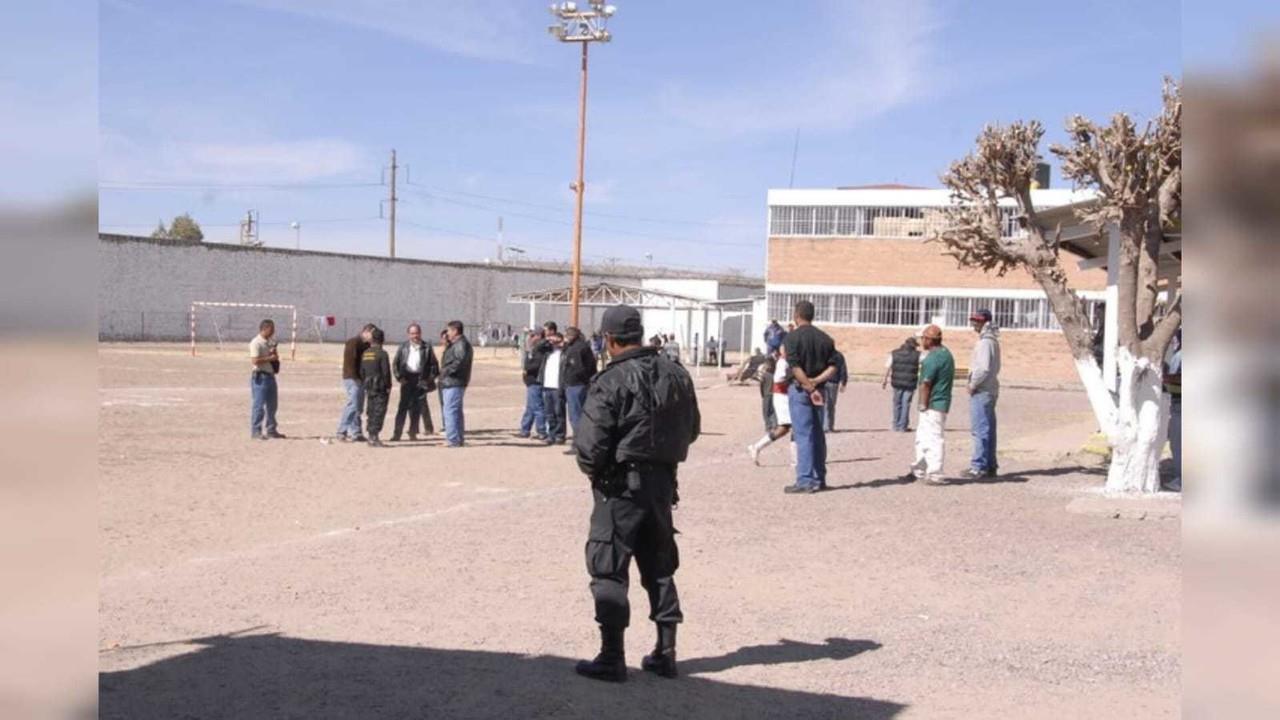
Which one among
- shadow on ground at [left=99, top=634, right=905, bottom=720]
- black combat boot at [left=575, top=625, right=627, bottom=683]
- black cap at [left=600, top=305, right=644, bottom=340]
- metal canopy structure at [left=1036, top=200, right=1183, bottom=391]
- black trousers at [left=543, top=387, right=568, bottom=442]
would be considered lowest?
shadow on ground at [left=99, top=634, right=905, bottom=720]

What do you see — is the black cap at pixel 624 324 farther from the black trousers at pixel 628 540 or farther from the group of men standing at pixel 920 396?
the group of men standing at pixel 920 396

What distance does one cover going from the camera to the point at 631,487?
19.7ft

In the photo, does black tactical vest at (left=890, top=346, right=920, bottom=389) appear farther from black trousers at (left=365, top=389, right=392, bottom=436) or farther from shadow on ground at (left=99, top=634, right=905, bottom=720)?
shadow on ground at (left=99, top=634, right=905, bottom=720)

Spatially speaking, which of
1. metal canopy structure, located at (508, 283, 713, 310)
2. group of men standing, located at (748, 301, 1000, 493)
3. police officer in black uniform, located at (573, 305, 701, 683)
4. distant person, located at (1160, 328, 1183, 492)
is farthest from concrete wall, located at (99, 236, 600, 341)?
police officer in black uniform, located at (573, 305, 701, 683)

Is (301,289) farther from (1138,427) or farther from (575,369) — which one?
(1138,427)

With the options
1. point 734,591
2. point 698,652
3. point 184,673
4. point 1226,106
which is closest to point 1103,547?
point 734,591

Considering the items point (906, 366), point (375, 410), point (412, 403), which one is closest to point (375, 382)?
point (375, 410)

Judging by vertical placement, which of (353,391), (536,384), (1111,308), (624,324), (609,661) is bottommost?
(609,661)

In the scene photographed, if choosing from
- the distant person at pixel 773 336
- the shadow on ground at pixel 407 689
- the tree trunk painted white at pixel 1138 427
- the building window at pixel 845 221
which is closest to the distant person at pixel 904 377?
the distant person at pixel 773 336

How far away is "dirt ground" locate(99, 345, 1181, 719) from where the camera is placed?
19.7ft

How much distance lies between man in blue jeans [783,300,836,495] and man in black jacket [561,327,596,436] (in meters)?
4.32

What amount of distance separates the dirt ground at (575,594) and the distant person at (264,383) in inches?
69.7

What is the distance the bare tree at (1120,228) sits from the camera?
11.6 meters

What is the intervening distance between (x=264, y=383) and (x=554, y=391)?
4.09 metres
